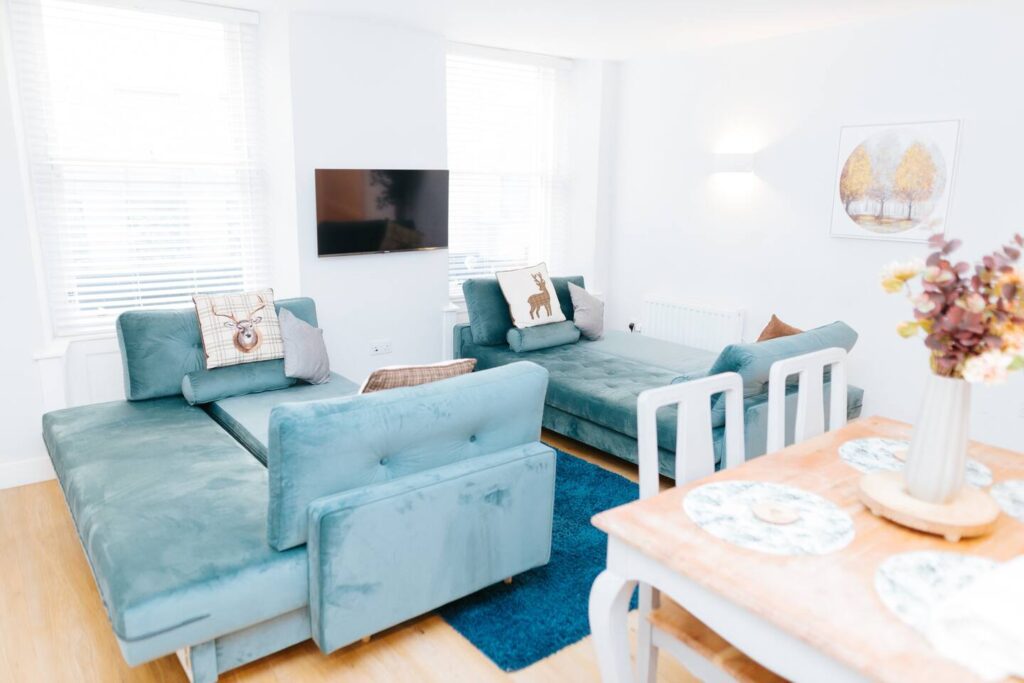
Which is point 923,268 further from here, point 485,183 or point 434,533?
point 485,183

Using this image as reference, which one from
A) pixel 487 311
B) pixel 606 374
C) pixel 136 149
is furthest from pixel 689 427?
pixel 136 149

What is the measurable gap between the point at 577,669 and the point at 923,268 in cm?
155

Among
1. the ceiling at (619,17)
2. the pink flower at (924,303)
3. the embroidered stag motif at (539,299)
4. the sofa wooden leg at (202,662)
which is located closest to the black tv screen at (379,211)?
the embroidered stag motif at (539,299)

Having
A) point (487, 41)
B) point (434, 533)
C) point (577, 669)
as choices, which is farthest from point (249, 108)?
point (577, 669)

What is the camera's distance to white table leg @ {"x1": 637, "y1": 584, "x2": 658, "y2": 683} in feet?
5.88

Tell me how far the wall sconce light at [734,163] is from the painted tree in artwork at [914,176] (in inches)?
36.9

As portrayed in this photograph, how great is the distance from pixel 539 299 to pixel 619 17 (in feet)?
5.78

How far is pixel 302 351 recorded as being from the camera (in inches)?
141

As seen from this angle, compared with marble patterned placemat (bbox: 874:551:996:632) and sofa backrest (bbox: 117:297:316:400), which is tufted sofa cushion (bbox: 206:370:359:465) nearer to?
sofa backrest (bbox: 117:297:316:400)

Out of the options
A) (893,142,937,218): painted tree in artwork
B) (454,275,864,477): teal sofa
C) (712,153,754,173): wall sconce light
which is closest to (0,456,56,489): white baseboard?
(454,275,864,477): teal sofa

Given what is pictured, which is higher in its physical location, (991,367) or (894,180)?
(894,180)

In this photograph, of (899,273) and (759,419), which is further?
(759,419)

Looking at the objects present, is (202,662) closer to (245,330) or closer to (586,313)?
(245,330)

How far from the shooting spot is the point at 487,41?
4.78 metres
